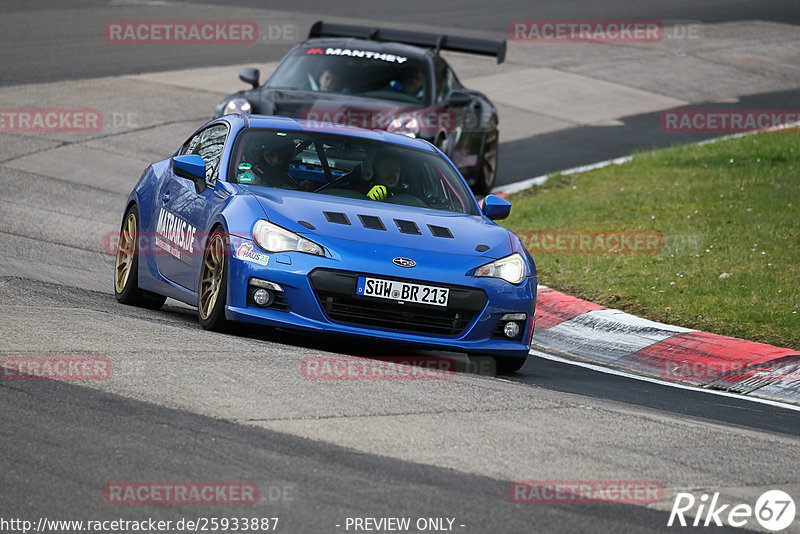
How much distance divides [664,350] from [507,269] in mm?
1971

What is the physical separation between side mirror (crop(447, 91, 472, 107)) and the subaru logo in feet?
24.8

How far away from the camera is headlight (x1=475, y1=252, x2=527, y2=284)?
790 centimetres

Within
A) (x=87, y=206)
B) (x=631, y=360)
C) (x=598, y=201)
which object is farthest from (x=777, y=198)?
(x=87, y=206)

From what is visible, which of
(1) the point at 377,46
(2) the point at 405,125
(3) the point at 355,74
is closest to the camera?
(2) the point at 405,125

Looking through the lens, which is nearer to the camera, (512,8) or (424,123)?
(424,123)

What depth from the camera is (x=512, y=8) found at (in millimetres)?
32281

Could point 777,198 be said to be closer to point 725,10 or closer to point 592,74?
point 592,74

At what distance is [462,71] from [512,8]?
8.13 meters

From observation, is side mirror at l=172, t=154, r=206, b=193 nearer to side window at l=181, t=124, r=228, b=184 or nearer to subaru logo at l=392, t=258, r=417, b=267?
side window at l=181, t=124, r=228, b=184

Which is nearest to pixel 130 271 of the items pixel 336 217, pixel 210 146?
pixel 210 146

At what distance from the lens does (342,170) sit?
8.85 metres

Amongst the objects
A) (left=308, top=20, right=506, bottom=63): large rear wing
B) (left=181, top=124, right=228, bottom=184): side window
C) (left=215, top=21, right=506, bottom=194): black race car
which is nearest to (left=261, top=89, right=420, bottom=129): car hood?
(left=215, top=21, right=506, bottom=194): black race car

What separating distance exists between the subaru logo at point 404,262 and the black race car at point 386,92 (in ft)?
20.3

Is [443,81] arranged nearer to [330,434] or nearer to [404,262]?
[404,262]
